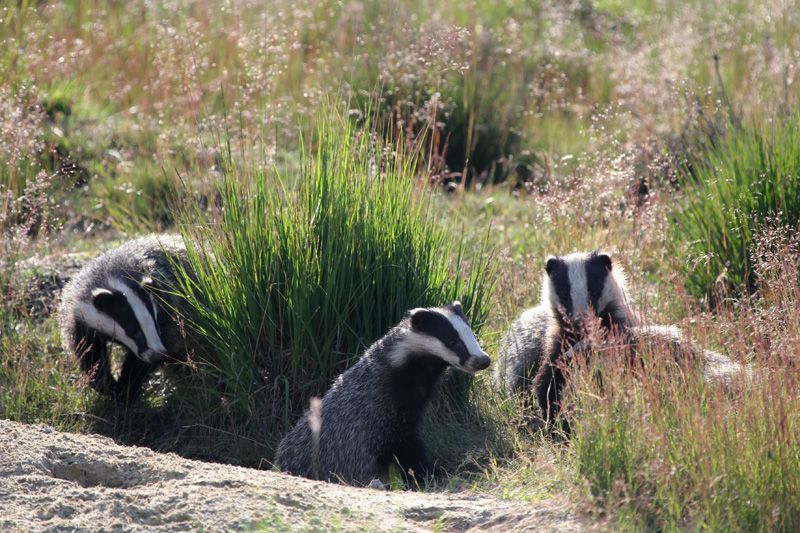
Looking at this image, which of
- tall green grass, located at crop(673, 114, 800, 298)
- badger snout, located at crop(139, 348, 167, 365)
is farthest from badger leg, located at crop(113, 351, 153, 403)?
tall green grass, located at crop(673, 114, 800, 298)

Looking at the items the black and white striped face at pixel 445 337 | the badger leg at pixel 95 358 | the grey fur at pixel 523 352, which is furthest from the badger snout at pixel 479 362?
the badger leg at pixel 95 358

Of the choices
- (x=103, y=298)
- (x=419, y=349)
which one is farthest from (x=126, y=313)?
(x=419, y=349)

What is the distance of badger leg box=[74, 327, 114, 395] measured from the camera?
18.9 feet

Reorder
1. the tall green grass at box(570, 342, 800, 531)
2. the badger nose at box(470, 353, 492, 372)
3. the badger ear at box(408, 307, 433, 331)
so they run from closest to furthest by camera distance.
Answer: the tall green grass at box(570, 342, 800, 531) → the badger nose at box(470, 353, 492, 372) → the badger ear at box(408, 307, 433, 331)

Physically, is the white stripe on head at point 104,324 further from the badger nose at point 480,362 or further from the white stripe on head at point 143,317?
the badger nose at point 480,362

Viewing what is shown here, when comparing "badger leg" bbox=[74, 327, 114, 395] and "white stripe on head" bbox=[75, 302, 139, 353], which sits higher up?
"white stripe on head" bbox=[75, 302, 139, 353]

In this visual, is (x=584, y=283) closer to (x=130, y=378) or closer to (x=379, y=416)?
(x=379, y=416)

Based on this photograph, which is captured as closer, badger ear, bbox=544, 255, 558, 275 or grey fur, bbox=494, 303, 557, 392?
badger ear, bbox=544, 255, 558, 275

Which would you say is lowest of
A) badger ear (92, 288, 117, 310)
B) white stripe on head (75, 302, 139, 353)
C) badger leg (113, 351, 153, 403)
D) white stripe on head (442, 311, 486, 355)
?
Result: badger leg (113, 351, 153, 403)

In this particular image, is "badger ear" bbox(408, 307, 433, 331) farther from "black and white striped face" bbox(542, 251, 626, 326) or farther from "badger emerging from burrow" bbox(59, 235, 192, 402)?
"badger emerging from burrow" bbox(59, 235, 192, 402)

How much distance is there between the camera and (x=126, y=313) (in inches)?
221

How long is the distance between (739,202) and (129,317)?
3.19 metres

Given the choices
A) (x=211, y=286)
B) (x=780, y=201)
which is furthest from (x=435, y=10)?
(x=211, y=286)

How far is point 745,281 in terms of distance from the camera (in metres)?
5.88
